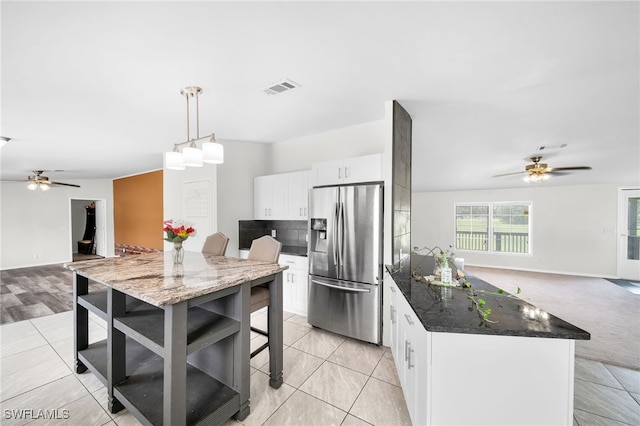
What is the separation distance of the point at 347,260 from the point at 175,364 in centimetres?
184

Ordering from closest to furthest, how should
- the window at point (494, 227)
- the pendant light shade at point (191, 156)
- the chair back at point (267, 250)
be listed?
the pendant light shade at point (191, 156) → the chair back at point (267, 250) → the window at point (494, 227)

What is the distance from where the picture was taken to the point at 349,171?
2994 millimetres

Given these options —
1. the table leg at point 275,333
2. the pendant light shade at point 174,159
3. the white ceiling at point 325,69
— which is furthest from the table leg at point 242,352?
the white ceiling at point 325,69

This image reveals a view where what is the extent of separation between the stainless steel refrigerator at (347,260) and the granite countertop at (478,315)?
31.5 inches

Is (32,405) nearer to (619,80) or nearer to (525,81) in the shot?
(525,81)

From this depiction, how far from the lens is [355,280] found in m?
2.75

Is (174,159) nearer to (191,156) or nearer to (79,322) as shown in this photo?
(191,156)

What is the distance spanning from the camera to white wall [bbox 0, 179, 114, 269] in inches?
257

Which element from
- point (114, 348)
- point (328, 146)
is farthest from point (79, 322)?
point (328, 146)

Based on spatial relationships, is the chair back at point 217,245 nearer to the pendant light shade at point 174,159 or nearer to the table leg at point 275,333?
the pendant light shade at point 174,159

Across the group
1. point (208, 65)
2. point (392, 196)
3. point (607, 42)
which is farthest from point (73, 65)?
point (607, 42)

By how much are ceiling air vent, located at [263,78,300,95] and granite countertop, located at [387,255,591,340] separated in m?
1.96

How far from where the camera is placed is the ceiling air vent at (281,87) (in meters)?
2.19

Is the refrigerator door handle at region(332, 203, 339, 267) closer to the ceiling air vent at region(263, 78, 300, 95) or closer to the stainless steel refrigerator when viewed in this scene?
the stainless steel refrigerator
